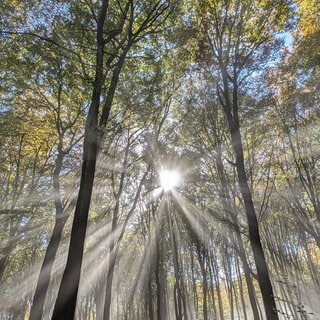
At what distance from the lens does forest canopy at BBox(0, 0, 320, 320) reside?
794 centimetres

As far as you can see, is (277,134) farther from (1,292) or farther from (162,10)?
(1,292)

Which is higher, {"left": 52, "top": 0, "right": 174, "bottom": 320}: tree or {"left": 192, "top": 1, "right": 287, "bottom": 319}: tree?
{"left": 192, "top": 1, "right": 287, "bottom": 319}: tree

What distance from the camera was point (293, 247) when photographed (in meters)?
22.4

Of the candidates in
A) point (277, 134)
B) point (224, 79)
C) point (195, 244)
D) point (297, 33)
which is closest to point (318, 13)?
point (297, 33)

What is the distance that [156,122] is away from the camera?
13531 millimetres

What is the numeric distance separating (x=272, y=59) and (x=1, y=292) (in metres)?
30.5

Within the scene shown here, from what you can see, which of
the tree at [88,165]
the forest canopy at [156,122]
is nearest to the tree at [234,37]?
the forest canopy at [156,122]

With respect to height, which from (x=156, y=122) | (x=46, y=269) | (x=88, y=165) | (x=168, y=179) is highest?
(x=156, y=122)

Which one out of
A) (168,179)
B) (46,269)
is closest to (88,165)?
(46,269)

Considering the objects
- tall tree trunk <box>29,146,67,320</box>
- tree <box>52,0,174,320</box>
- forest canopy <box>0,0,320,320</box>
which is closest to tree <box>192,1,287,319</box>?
forest canopy <box>0,0,320,320</box>

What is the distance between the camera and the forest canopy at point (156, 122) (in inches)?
313

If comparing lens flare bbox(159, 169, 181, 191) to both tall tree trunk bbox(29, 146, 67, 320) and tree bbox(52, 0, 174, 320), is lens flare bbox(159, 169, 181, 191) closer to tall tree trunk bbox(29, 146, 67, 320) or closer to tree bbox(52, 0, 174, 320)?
tall tree trunk bbox(29, 146, 67, 320)

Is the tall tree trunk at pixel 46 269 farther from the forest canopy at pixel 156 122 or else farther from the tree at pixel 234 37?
the tree at pixel 234 37

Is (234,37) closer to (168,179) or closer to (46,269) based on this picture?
(168,179)
